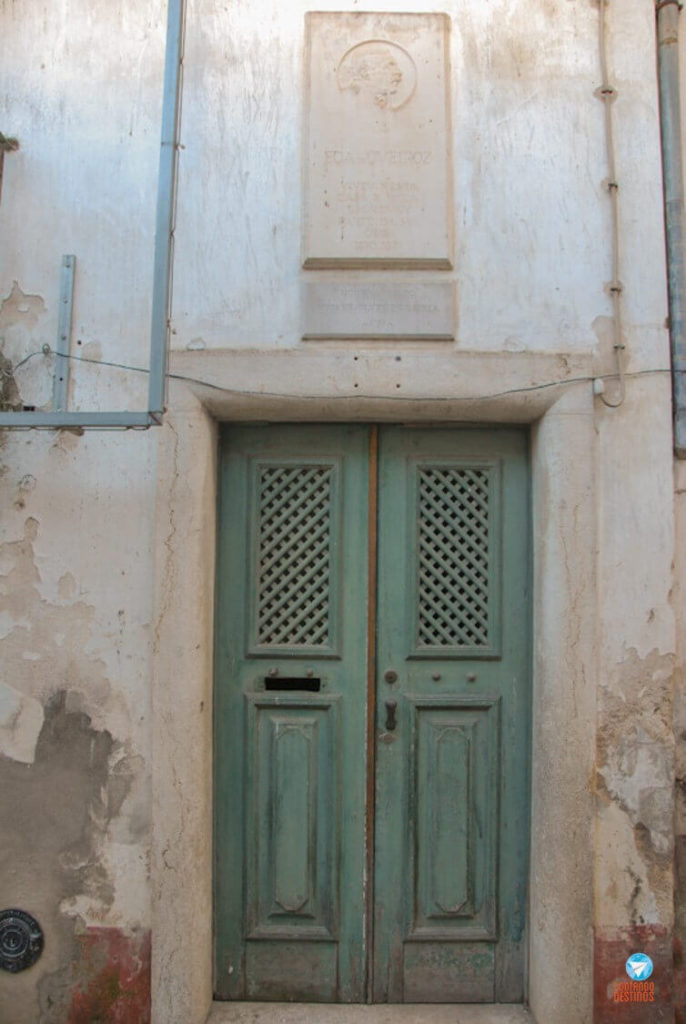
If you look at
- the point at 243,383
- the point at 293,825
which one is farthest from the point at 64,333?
the point at 293,825

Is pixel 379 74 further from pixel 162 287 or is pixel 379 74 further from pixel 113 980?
pixel 113 980

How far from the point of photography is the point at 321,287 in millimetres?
3602

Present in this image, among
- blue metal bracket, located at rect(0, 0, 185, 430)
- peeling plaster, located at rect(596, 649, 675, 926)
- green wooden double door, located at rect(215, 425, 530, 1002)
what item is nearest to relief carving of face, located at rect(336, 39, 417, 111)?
blue metal bracket, located at rect(0, 0, 185, 430)

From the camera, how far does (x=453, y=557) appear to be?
12.2ft

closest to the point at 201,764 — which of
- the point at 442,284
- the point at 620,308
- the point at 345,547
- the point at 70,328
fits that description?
the point at 345,547

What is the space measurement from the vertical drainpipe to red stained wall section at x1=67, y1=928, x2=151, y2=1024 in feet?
9.96

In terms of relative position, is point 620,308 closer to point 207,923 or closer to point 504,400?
point 504,400

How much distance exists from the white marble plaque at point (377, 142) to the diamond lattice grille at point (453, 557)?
3.09ft

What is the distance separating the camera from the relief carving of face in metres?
3.68

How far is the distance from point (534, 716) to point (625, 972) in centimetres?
106

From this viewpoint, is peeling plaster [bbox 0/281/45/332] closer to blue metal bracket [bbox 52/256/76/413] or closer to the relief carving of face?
blue metal bracket [bbox 52/256/76/413]

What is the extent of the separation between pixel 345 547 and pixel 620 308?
153cm

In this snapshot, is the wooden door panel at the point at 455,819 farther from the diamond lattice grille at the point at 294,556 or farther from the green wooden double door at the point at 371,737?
the diamond lattice grille at the point at 294,556

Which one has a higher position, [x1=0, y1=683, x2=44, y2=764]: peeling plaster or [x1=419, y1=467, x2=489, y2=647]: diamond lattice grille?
[x1=419, y1=467, x2=489, y2=647]: diamond lattice grille
